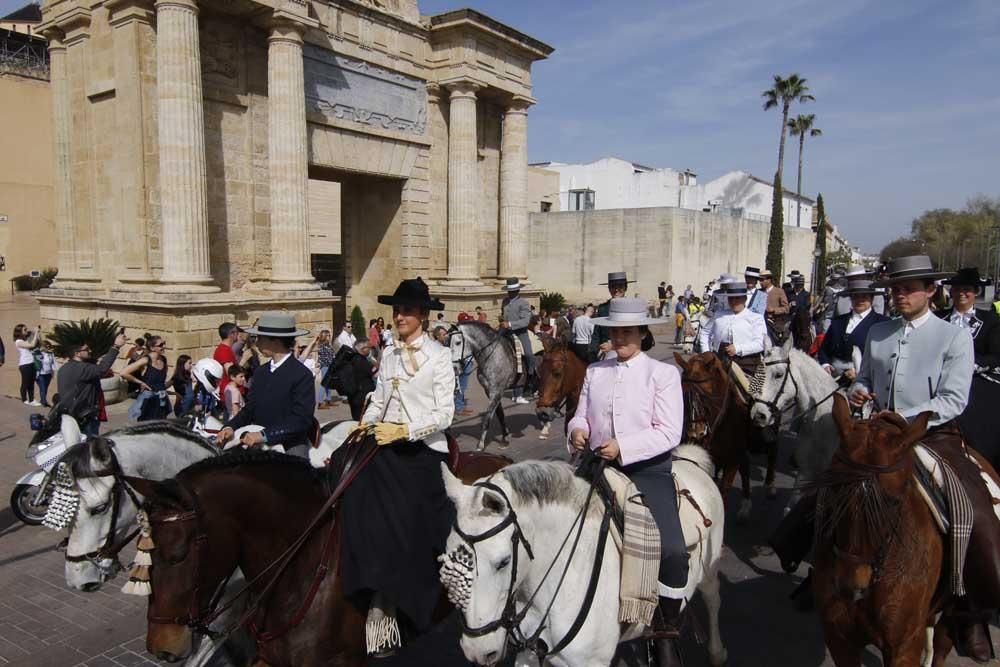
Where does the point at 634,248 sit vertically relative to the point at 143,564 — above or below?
above

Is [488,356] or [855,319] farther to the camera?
[488,356]

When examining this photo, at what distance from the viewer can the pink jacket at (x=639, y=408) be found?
11.2ft

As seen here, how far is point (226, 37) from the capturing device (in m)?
14.4

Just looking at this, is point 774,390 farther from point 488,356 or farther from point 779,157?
point 779,157

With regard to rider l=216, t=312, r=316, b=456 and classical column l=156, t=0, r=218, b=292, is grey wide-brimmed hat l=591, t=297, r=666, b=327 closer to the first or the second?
rider l=216, t=312, r=316, b=456

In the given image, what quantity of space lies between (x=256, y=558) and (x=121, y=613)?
3038 mm

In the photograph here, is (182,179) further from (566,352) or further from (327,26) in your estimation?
(566,352)

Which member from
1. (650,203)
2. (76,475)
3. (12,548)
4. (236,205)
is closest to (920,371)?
(76,475)

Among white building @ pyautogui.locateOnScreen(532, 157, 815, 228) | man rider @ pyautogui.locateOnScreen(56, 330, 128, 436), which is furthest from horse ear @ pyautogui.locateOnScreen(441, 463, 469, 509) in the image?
white building @ pyautogui.locateOnScreen(532, 157, 815, 228)

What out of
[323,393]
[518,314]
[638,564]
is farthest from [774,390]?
[323,393]

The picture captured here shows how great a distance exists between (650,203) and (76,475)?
156 ft

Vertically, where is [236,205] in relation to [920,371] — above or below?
above

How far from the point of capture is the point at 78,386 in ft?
26.2

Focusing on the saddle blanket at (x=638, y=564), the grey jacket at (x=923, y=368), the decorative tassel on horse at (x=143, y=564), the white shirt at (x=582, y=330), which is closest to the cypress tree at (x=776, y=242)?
the white shirt at (x=582, y=330)
